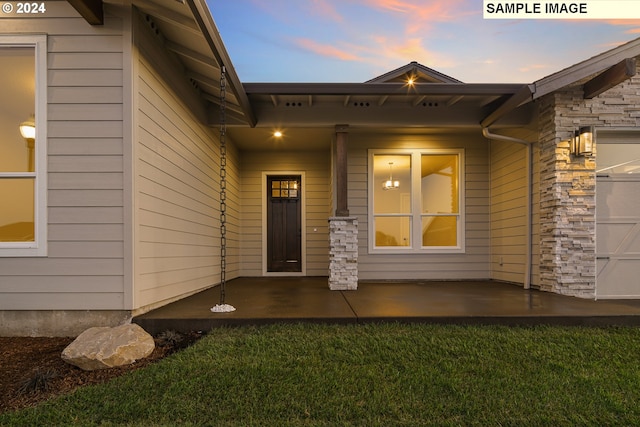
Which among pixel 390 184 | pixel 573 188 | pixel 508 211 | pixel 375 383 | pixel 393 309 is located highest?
pixel 390 184

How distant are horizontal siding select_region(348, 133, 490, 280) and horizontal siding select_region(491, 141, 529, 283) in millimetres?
180

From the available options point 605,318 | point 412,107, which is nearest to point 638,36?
point 412,107

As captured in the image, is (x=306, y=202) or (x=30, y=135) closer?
(x=30, y=135)

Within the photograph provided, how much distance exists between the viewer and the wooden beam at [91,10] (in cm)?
308

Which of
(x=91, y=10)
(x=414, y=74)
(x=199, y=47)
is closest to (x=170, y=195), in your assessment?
(x=199, y=47)

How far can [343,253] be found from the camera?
5387 mm

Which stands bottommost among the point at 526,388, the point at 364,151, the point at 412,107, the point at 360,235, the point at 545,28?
the point at 526,388

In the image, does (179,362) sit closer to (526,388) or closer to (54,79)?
(526,388)

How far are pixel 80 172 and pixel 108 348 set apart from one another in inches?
66.4

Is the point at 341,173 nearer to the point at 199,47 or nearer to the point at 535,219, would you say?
the point at 199,47

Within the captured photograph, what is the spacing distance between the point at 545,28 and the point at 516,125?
8.89 metres

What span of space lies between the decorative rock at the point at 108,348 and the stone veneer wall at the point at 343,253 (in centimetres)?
289

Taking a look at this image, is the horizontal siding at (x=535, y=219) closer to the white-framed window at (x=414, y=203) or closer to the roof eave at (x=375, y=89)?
the roof eave at (x=375, y=89)

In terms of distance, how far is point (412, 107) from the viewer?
5613mm
